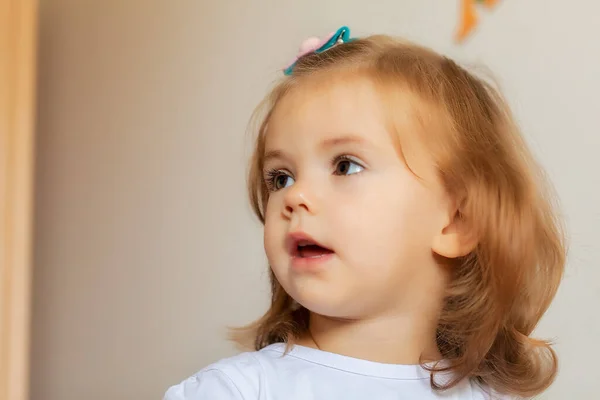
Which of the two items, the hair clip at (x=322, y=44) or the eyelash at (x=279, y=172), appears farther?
the hair clip at (x=322, y=44)

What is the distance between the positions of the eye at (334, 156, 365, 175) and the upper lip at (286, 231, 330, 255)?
76 millimetres

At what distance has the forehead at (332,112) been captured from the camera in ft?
2.52

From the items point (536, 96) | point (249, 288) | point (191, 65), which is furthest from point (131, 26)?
point (536, 96)

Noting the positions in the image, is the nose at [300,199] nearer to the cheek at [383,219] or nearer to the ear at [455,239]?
the cheek at [383,219]

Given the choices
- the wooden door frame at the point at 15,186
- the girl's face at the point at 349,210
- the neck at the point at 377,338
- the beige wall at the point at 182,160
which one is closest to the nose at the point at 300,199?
the girl's face at the point at 349,210

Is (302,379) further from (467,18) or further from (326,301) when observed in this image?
(467,18)

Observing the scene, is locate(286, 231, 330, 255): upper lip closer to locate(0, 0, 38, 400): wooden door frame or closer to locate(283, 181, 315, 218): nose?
locate(283, 181, 315, 218): nose

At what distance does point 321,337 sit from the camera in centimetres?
82

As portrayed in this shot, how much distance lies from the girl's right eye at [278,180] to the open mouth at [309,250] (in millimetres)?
85

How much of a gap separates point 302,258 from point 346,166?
4.3 inches

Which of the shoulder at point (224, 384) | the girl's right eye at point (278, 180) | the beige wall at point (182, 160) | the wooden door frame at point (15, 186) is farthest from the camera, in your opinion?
the wooden door frame at point (15, 186)

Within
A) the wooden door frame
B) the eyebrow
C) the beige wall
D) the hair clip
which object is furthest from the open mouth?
the wooden door frame

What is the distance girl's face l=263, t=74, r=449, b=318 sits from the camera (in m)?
0.74

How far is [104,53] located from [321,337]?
917 millimetres
